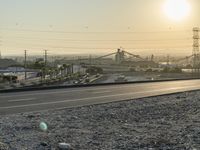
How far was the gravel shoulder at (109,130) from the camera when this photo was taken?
915 centimetres

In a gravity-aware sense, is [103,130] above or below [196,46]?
below

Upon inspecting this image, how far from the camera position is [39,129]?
433 inches

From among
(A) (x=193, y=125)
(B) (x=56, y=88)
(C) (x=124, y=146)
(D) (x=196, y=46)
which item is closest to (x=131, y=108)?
(A) (x=193, y=125)

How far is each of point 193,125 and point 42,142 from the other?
439 centimetres

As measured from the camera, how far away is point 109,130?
11.0 metres

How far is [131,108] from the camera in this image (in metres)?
16.1

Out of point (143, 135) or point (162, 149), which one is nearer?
point (162, 149)

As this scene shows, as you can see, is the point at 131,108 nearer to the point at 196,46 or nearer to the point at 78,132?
the point at 78,132

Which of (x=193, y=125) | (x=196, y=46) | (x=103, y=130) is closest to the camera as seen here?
(x=103, y=130)

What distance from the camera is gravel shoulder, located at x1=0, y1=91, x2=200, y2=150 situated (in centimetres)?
915

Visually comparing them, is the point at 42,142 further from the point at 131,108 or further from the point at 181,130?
the point at 131,108

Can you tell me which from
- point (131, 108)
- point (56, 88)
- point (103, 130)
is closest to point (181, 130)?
point (103, 130)

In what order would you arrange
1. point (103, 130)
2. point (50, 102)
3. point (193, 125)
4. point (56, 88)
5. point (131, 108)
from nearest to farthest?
point (103, 130)
point (193, 125)
point (131, 108)
point (50, 102)
point (56, 88)

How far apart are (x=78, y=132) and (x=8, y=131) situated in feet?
5.30
